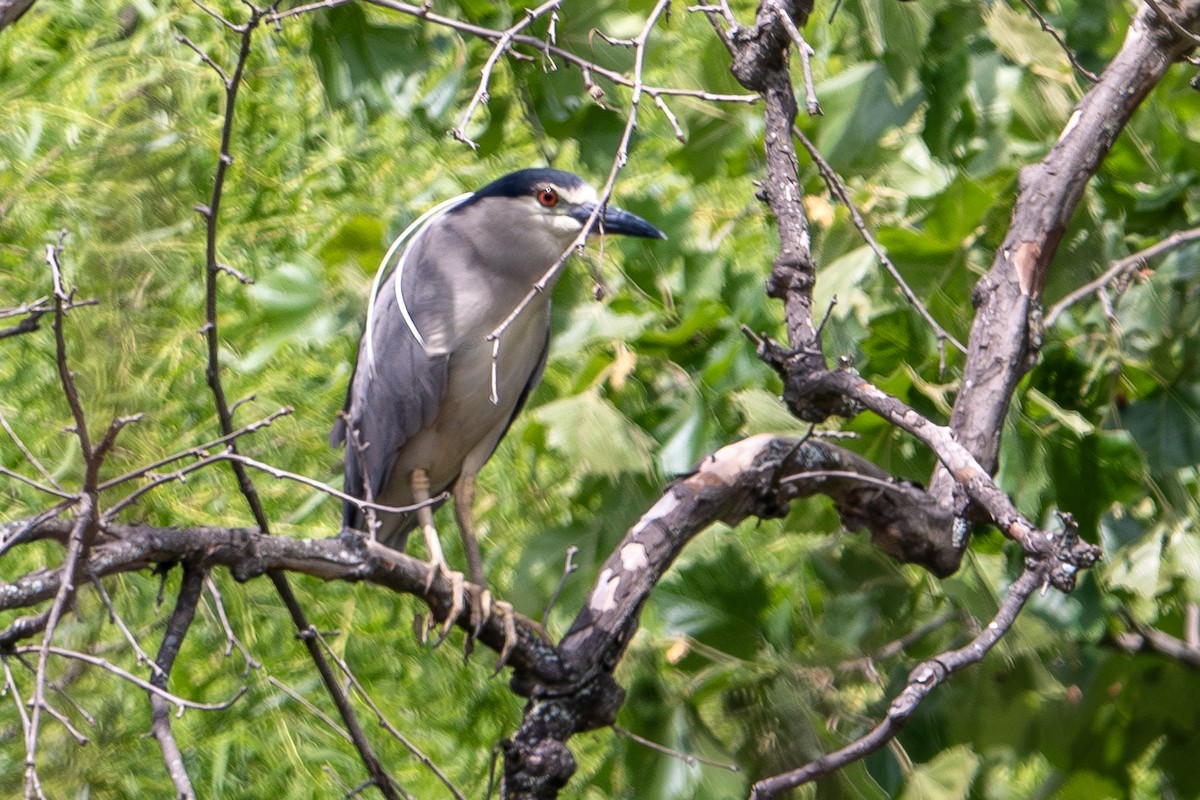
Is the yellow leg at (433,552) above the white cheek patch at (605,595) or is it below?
below

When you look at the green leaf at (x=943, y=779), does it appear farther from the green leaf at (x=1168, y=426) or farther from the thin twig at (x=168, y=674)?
the thin twig at (x=168, y=674)

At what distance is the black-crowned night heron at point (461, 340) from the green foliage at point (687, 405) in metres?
0.10

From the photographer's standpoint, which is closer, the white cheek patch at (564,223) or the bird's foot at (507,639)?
the bird's foot at (507,639)

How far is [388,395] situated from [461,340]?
18cm

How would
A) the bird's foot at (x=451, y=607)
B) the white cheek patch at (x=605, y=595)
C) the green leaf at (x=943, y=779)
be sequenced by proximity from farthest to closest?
the green leaf at (x=943, y=779)
the white cheek patch at (x=605, y=595)
the bird's foot at (x=451, y=607)

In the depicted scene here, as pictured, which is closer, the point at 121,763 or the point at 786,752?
the point at 786,752

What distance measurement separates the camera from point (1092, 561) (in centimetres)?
119

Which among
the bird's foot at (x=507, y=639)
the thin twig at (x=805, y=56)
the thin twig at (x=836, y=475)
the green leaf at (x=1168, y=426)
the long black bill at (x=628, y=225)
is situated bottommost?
the bird's foot at (x=507, y=639)

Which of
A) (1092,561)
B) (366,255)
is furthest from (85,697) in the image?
(1092,561)

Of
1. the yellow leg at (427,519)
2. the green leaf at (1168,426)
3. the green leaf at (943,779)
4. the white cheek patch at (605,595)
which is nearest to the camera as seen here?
the white cheek patch at (605,595)

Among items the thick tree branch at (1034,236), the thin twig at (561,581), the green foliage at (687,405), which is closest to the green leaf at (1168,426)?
the green foliage at (687,405)

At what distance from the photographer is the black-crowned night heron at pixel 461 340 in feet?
8.14

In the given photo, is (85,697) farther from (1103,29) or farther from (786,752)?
(1103,29)

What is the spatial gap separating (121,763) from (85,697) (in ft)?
0.46
